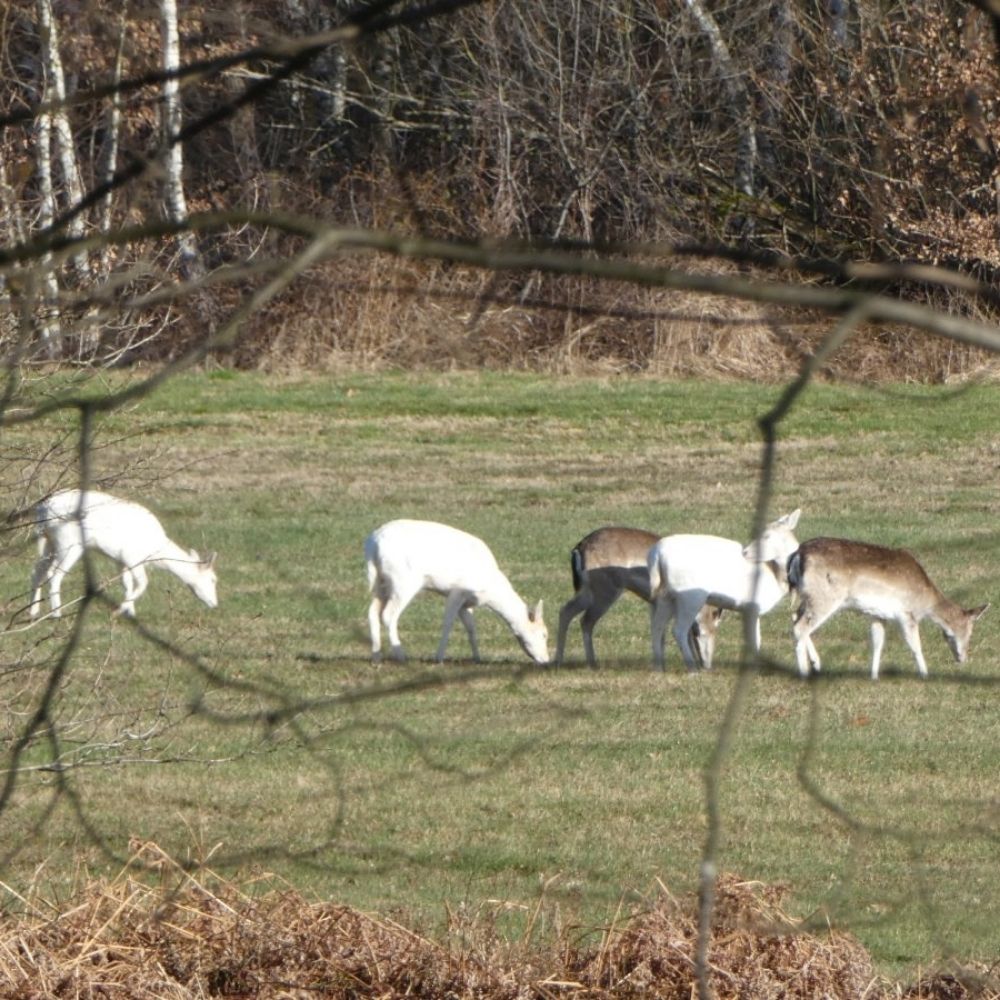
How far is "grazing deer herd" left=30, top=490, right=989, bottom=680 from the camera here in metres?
11.9

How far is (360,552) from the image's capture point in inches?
645

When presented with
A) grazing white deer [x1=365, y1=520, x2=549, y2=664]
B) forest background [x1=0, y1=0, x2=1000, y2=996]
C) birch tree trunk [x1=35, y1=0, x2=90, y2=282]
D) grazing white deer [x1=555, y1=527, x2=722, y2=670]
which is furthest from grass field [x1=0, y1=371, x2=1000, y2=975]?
birch tree trunk [x1=35, y1=0, x2=90, y2=282]

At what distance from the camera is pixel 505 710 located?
10172 mm

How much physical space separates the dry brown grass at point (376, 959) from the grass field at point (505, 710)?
0.99ft

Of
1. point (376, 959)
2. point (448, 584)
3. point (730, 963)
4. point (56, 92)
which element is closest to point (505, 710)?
point (448, 584)

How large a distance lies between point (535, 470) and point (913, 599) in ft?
30.0

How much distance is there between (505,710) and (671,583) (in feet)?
7.82

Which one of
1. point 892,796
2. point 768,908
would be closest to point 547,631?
point 892,796

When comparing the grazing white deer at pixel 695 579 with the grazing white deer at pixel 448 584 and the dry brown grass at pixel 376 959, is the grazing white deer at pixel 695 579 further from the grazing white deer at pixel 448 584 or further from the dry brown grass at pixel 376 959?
the dry brown grass at pixel 376 959

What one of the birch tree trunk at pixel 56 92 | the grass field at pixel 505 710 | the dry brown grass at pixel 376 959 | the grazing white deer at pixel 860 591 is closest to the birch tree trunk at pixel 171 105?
the birch tree trunk at pixel 56 92

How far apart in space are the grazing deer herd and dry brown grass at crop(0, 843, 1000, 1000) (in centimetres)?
674

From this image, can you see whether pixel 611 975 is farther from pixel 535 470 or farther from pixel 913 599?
pixel 535 470

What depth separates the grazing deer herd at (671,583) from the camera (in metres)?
11.9

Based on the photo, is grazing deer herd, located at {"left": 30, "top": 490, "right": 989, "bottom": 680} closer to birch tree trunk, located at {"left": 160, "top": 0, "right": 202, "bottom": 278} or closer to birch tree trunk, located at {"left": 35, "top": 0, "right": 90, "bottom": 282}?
birch tree trunk, located at {"left": 35, "top": 0, "right": 90, "bottom": 282}
